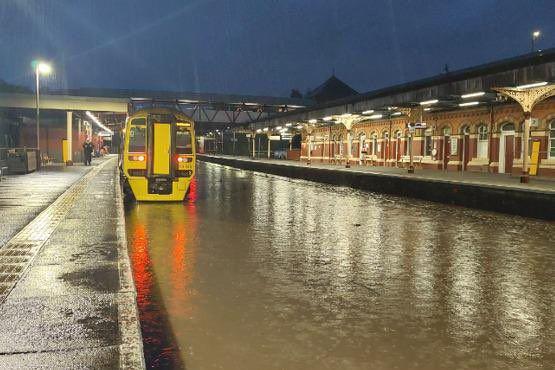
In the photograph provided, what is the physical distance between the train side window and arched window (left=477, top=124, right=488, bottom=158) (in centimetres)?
1977

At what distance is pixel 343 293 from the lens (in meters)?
6.68

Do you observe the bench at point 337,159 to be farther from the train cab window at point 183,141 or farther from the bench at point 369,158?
the train cab window at point 183,141

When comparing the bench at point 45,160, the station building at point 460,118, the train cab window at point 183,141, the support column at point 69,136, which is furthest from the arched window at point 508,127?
the bench at point 45,160

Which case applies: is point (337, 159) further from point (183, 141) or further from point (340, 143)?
point (183, 141)

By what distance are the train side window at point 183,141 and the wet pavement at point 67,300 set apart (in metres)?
6.55

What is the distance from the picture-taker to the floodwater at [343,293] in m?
4.70

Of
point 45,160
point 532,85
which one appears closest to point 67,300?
point 532,85

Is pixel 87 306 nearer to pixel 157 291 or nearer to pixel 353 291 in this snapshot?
pixel 157 291

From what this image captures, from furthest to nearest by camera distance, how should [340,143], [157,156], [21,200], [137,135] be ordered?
[340,143]
[137,135]
[157,156]
[21,200]

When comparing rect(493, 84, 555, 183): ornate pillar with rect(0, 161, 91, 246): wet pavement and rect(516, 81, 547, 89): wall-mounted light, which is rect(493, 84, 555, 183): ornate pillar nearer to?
rect(516, 81, 547, 89): wall-mounted light

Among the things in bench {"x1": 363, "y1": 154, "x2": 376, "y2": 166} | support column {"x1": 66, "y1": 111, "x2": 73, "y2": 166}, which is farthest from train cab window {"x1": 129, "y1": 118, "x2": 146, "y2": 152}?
bench {"x1": 363, "y1": 154, "x2": 376, "y2": 166}

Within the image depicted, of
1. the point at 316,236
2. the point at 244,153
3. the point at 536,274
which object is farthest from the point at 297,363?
the point at 244,153

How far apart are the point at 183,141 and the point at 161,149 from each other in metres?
0.81

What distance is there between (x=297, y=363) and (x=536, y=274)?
4999mm
